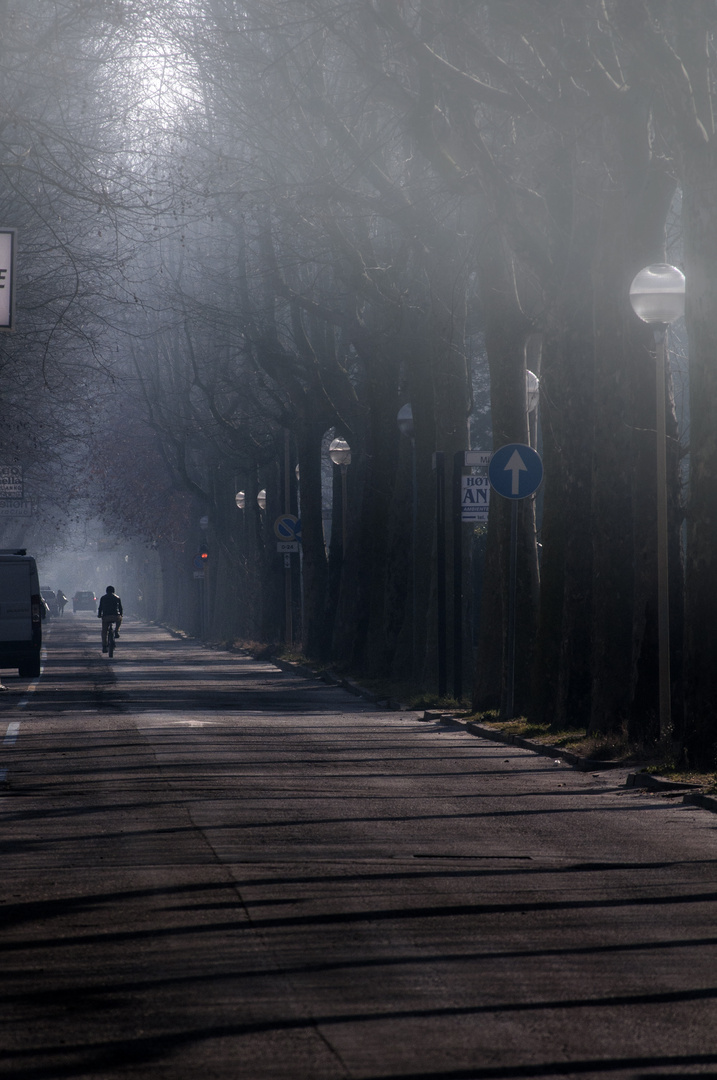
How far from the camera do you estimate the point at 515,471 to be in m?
18.4

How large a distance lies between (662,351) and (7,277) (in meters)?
6.29

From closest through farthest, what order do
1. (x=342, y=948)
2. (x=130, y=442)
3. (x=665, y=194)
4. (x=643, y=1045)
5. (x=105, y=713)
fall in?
1. (x=643, y=1045)
2. (x=342, y=948)
3. (x=665, y=194)
4. (x=105, y=713)
5. (x=130, y=442)

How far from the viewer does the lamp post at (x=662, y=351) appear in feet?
45.8

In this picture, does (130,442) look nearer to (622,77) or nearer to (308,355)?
(308,355)

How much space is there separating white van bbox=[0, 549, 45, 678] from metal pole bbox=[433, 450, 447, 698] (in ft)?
31.2

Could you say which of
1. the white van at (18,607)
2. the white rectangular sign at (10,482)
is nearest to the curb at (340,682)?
the white van at (18,607)

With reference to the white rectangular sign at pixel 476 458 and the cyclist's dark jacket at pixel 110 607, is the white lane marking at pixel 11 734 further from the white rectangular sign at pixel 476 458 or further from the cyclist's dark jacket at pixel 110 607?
the cyclist's dark jacket at pixel 110 607

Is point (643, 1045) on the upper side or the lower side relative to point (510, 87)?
lower

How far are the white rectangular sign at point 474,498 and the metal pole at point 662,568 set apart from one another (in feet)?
23.9

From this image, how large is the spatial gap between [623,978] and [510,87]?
11.5 metres

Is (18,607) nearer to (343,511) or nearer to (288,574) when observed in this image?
(343,511)

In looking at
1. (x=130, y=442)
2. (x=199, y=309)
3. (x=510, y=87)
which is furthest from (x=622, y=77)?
(x=130, y=442)

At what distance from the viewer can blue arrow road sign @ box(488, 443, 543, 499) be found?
60.1 ft

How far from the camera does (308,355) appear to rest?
33.8 metres
